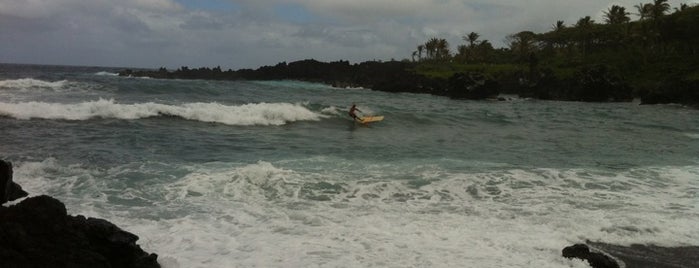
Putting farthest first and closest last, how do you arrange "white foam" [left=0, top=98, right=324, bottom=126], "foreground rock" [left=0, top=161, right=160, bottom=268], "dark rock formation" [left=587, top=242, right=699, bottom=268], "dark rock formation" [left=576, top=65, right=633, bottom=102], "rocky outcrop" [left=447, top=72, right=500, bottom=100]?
"dark rock formation" [left=576, top=65, right=633, bottom=102] → "rocky outcrop" [left=447, top=72, right=500, bottom=100] → "white foam" [left=0, top=98, right=324, bottom=126] → "dark rock formation" [left=587, top=242, right=699, bottom=268] → "foreground rock" [left=0, top=161, right=160, bottom=268]

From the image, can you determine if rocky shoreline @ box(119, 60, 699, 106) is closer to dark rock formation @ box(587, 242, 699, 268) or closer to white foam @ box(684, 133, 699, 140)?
white foam @ box(684, 133, 699, 140)

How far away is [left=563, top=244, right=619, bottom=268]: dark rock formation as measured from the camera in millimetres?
7238

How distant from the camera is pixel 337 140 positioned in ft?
68.2

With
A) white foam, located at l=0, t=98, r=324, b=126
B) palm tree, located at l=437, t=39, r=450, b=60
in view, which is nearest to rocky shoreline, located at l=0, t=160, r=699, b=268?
white foam, located at l=0, t=98, r=324, b=126

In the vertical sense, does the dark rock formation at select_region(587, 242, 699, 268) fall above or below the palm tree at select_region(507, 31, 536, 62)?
below

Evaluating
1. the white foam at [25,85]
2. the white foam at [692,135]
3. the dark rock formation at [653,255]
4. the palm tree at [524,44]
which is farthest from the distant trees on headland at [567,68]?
the dark rock formation at [653,255]

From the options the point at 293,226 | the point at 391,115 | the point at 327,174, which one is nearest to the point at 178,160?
the point at 327,174

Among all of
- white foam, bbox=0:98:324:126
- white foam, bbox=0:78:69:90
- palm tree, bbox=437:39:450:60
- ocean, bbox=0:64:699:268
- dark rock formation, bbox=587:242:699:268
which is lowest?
dark rock formation, bbox=587:242:699:268

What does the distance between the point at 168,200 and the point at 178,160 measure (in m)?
4.57

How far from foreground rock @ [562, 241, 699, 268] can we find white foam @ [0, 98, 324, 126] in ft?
65.3

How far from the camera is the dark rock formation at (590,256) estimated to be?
23.7ft

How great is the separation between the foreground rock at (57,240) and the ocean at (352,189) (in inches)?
31.8

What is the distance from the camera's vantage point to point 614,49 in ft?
308

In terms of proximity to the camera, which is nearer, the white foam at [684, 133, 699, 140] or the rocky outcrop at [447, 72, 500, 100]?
the white foam at [684, 133, 699, 140]
